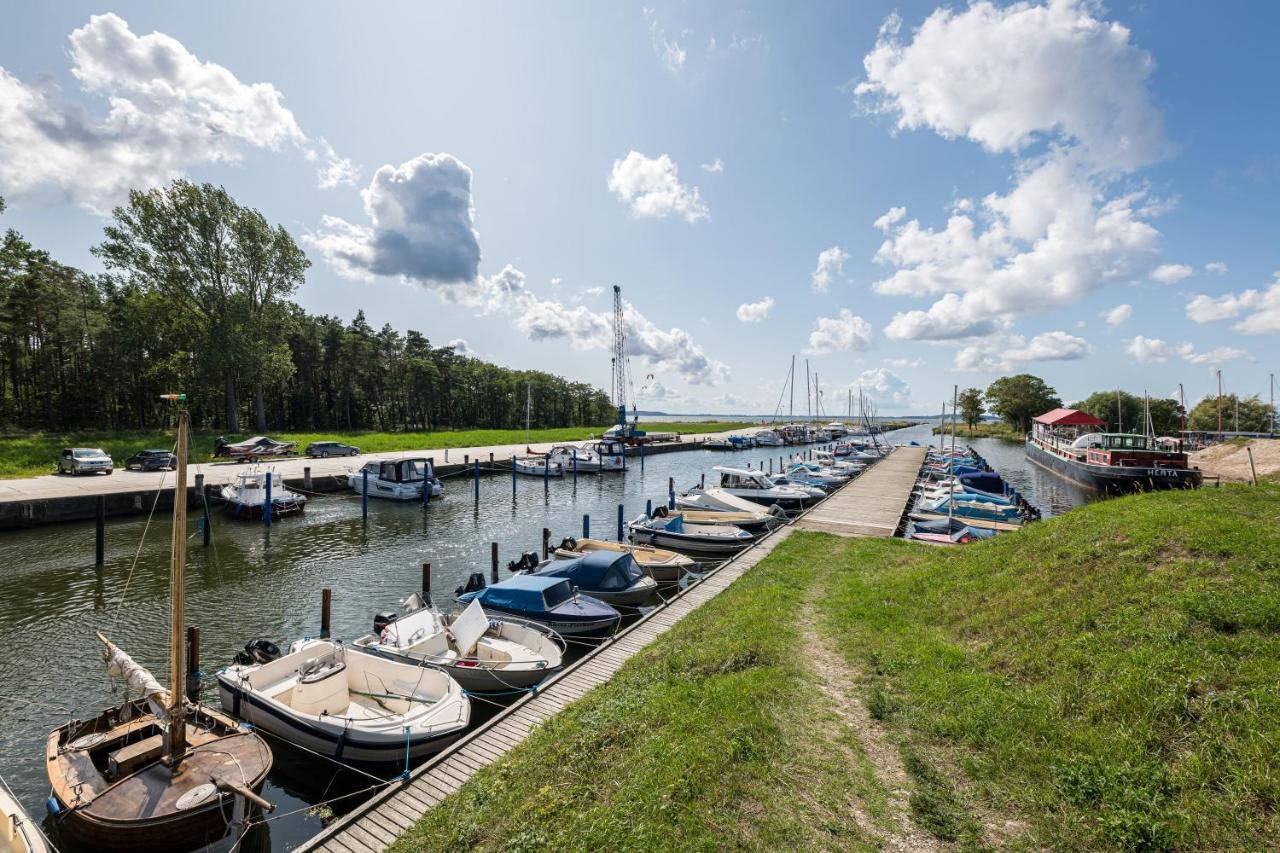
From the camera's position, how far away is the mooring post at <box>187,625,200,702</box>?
11648 millimetres

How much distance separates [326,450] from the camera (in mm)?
52875

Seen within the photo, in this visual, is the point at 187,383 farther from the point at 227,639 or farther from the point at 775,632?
the point at 775,632

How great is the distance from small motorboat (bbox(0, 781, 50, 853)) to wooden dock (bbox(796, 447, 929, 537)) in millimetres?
23082

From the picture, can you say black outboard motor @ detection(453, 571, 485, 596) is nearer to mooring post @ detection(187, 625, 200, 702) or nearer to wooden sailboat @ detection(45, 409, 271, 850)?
mooring post @ detection(187, 625, 200, 702)

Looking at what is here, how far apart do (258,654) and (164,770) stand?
4.80 metres

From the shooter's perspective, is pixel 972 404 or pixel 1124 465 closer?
pixel 1124 465

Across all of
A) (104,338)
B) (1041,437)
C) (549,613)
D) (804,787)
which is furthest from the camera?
(1041,437)

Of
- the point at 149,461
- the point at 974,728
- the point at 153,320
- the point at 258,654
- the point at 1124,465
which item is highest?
the point at 153,320

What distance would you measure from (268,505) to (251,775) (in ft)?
83.3

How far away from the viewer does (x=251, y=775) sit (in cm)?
813

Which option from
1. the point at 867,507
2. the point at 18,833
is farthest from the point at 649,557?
the point at 18,833

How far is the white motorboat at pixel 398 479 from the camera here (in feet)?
123

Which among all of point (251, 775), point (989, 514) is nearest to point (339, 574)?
point (251, 775)

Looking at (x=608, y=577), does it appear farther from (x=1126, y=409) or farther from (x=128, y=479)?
(x=1126, y=409)
